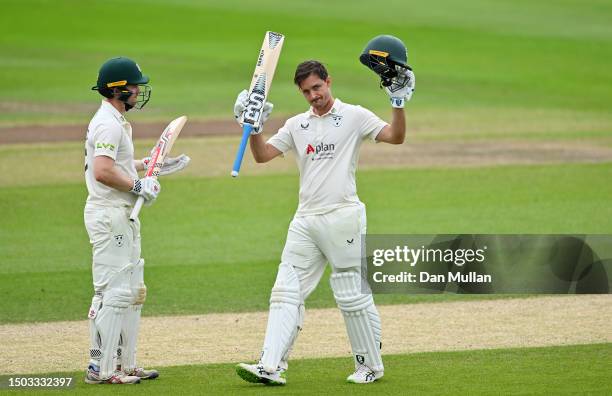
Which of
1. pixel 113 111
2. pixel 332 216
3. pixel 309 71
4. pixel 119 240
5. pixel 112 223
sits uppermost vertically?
pixel 309 71

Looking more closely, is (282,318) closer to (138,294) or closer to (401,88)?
(138,294)

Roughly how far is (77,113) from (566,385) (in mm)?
19516

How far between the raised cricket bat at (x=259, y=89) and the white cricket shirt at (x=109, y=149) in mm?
749

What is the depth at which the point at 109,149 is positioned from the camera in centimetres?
775

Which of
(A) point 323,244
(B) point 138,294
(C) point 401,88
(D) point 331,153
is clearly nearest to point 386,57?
(C) point 401,88

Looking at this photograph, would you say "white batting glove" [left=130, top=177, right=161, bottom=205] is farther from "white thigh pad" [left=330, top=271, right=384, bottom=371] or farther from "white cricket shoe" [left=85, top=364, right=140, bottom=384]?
"white thigh pad" [left=330, top=271, right=384, bottom=371]

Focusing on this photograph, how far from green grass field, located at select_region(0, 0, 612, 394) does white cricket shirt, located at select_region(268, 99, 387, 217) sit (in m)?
1.19

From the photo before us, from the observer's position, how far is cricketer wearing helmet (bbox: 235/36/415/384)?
300 inches

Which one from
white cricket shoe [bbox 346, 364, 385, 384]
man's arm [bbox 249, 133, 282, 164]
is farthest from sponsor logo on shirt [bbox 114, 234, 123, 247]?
white cricket shoe [bbox 346, 364, 385, 384]

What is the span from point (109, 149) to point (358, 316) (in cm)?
192

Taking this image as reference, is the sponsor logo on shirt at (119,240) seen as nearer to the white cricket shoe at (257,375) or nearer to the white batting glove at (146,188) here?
the white batting glove at (146,188)

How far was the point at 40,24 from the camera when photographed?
37.0 metres

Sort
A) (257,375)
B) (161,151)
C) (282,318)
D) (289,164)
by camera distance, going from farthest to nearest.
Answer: (289,164) < (161,151) < (282,318) < (257,375)

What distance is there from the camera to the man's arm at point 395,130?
7621 millimetres
